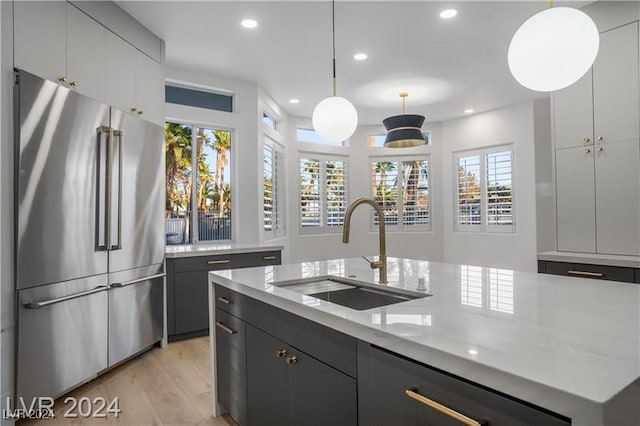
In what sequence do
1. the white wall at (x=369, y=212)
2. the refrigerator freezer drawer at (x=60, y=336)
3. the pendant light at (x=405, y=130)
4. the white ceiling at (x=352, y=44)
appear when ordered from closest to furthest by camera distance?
1. the refrigerator freezer drawer at (x=60, y=336)
2. the white ceiling at (x=352, y=44)
3. the pendant light at (x=405, y=130)
4. the white wall at (x=369, y=212)

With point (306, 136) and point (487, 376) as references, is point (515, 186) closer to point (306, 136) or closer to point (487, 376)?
point (306, 136)

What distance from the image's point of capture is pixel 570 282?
5.41 ft

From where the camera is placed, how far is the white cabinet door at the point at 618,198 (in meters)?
2.79

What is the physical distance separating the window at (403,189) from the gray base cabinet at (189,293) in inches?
162

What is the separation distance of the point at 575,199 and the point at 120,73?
383cm

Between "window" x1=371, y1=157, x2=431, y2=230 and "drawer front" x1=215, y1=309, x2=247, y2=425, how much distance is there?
5.43 meters

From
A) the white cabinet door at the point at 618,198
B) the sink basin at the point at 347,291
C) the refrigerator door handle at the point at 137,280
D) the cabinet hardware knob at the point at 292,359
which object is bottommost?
the cabinet hardware knob at the point at 292,359

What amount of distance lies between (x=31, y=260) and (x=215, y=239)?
2.46m

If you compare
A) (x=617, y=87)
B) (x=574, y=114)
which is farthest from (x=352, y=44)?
(x=617, y=87)

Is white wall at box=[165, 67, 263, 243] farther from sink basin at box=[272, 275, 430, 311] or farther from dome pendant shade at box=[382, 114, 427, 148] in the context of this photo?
sink basin at box=[272, 275, 430, 311]

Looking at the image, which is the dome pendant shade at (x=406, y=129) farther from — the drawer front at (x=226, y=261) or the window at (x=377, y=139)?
the window at (x=377, y=139)

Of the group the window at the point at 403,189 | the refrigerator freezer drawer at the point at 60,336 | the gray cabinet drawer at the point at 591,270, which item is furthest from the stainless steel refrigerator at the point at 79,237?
the window at the point at 403,189

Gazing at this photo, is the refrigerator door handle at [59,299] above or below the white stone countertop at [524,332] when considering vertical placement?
below

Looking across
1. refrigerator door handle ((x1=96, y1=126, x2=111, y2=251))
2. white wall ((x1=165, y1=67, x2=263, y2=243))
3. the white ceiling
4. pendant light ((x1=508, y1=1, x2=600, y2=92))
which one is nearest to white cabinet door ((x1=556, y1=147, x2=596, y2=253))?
the white ceiling
